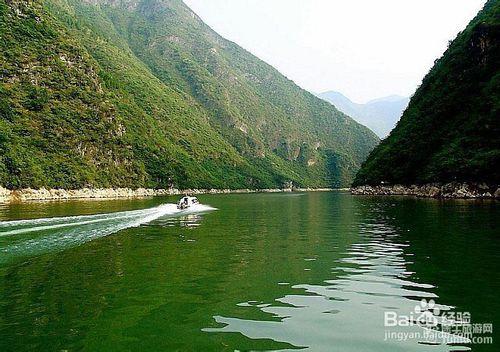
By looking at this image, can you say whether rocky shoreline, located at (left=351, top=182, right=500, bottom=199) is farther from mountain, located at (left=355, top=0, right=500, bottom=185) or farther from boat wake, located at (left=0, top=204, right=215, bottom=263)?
boat wake, located at (left=0, top=204, right=215, bottom=263)

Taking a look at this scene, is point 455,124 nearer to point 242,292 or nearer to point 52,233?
point 52,233

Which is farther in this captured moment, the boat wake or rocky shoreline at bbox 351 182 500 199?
rocky shoreline at bbox 351 182 500 199

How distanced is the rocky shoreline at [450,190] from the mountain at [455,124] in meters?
1.52

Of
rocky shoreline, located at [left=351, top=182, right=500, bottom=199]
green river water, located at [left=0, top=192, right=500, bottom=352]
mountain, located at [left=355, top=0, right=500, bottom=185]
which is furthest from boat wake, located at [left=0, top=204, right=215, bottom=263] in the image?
mountain, located at [left=355, top=0, right=500, bottom=185]

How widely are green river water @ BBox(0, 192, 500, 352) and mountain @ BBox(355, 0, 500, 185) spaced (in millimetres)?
77960

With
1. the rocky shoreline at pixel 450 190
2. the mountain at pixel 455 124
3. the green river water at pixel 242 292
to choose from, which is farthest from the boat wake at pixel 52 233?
the mountain at pixel 455 124

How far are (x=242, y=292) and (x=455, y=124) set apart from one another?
120m

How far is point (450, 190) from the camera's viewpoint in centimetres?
10612

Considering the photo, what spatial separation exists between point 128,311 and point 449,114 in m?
131

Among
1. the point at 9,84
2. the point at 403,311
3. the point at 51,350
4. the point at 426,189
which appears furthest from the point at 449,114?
the point at 9,84

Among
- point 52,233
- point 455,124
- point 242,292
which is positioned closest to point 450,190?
point 455,124

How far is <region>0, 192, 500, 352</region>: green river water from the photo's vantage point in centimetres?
1227

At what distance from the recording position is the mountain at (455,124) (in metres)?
103

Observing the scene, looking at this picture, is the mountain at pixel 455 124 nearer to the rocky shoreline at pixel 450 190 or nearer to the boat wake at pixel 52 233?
the rocky shoreline at pixel 450 190
